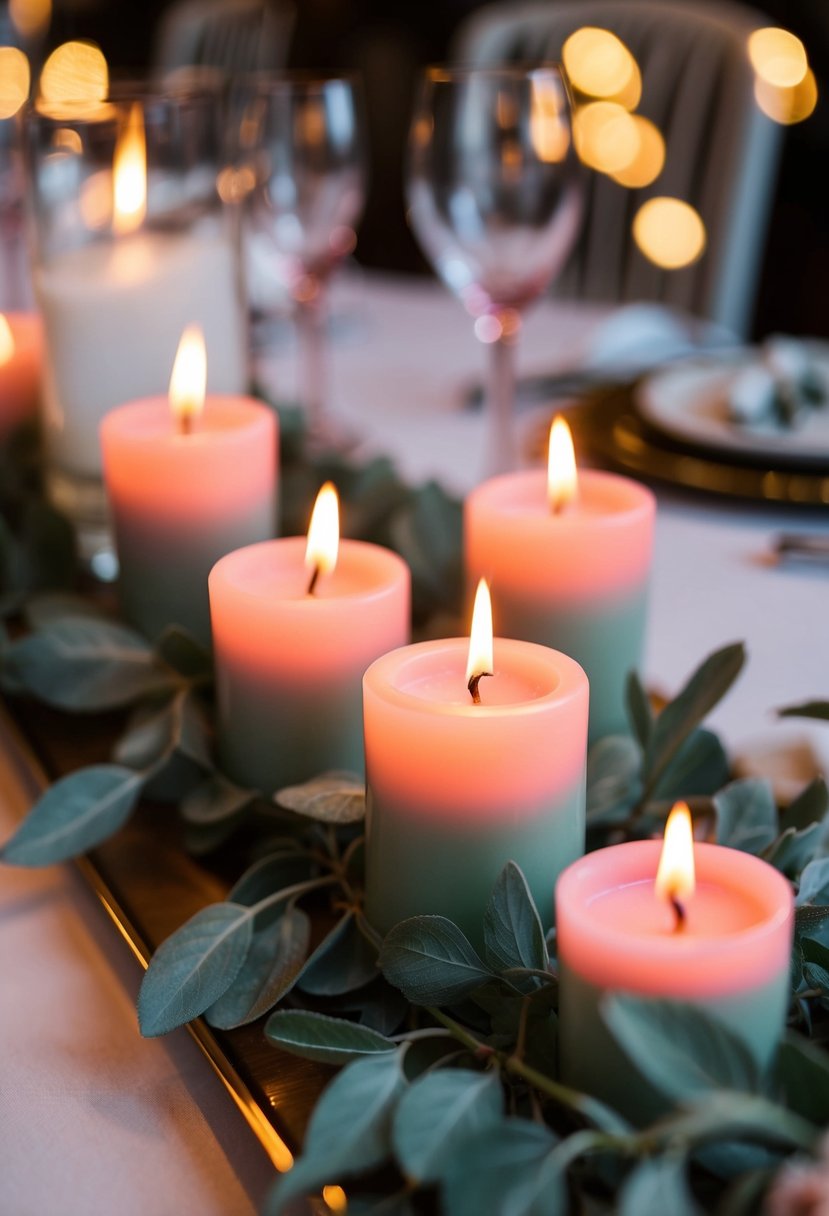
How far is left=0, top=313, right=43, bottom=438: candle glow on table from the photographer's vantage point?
828 millimetres

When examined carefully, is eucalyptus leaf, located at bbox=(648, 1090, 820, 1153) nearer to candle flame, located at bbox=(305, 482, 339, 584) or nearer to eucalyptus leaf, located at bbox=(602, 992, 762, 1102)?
eucalyptus leaf, located at bbox=(602, 992, 762, 1102)

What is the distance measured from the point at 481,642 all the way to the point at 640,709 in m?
0.12

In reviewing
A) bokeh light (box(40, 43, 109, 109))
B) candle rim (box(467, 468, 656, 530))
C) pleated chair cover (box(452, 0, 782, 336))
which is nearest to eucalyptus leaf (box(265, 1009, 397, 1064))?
candle rim (box(467, 468, 656, 530))

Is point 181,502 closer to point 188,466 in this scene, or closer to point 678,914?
point 188,466

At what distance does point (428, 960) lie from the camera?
1.22 feet

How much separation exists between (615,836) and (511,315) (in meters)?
0.43

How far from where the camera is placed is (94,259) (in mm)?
766

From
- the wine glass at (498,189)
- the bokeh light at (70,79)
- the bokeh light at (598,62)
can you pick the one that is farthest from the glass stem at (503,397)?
the bokeh light at (598,62)

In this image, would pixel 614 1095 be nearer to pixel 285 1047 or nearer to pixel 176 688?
pixel 285 1047

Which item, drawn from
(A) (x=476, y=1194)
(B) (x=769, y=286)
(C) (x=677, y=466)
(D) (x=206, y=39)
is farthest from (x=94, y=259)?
(B) (x=769, y=286)

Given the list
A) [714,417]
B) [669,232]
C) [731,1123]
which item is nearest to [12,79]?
[714,417]

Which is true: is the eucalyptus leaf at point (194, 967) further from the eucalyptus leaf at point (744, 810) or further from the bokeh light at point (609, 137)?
the bokeh light at point (609, 137)

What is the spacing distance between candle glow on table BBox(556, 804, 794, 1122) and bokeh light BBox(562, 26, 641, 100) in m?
1.58

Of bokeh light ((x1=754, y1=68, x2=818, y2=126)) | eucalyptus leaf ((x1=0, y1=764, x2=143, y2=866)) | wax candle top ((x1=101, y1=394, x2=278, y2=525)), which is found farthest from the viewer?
bokeh light ((x1=754, y1=68, x2=818, y2=126))
